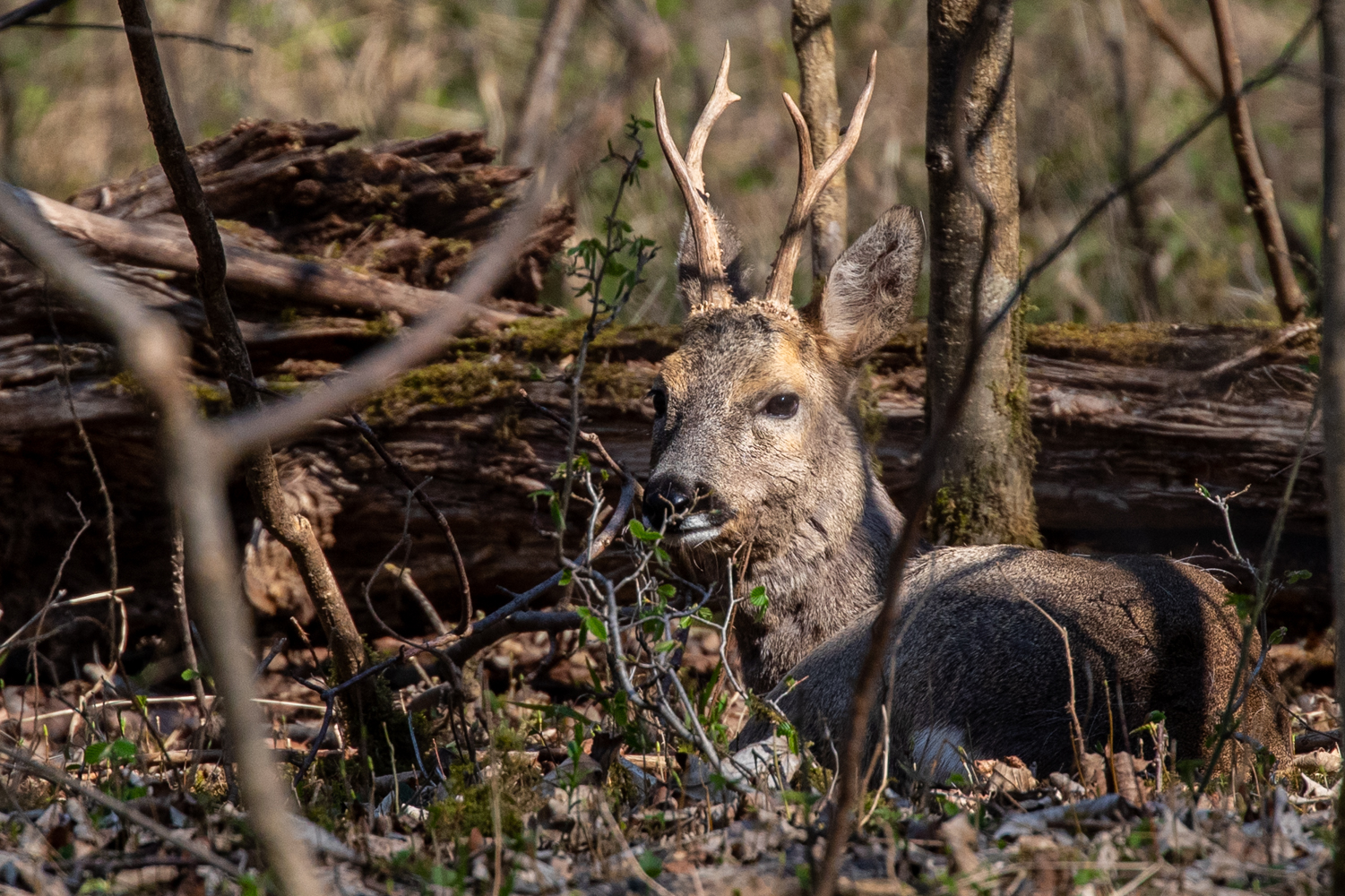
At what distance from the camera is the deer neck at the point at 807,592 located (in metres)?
4.77

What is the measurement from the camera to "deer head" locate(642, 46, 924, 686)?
15.4 ft

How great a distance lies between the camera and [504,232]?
158cm

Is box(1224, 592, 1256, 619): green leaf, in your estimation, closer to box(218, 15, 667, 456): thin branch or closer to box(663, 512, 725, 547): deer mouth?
box(663, 512, 725, 547): deer mouth

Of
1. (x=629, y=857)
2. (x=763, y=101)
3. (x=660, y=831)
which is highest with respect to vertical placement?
(x=763, y=101)

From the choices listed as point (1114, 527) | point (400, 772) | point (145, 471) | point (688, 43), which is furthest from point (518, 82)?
point (400, 772)

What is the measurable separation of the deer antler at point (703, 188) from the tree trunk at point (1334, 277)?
282 centimetres

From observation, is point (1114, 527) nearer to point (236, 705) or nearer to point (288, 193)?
point (288, 193)

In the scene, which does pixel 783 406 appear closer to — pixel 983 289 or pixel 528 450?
pixel 983 289

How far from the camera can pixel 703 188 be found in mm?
5293

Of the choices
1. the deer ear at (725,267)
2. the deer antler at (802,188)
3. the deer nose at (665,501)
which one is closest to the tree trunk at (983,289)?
the deer antler at (802,188)

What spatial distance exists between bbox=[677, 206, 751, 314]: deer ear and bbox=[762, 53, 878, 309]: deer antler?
263mm

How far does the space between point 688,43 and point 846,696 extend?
34.0 feet

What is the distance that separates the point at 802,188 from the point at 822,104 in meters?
1.12

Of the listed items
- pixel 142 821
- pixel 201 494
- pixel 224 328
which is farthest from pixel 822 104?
pixel 201 494
